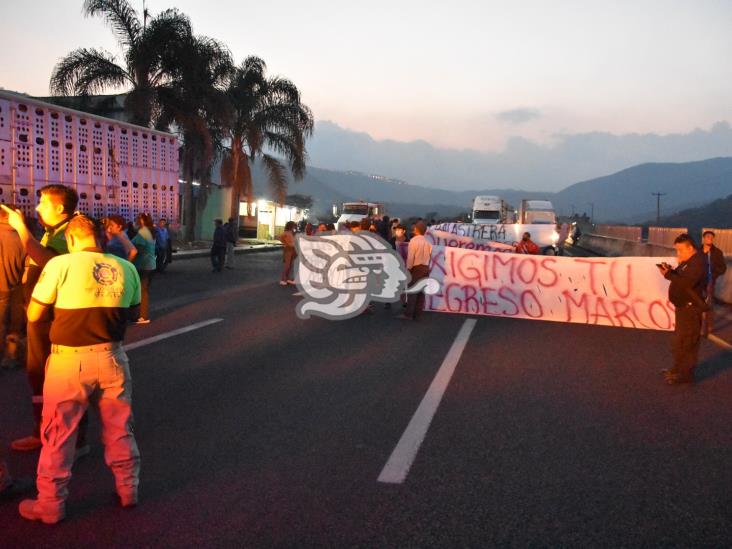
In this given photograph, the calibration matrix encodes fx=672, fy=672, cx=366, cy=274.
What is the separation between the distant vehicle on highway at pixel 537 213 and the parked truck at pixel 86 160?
25756mm

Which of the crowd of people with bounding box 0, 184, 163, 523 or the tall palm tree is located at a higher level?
the tall palm tree

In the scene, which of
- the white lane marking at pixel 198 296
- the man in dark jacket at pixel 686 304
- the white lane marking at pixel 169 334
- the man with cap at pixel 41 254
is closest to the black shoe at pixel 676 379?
the man in dark jacket at pixel 686 304

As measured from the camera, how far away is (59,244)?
5383mm

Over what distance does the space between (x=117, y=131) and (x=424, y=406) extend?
13.1m

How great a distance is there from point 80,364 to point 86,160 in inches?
512

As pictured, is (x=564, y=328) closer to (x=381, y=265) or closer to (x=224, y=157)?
(x=381, y=265)

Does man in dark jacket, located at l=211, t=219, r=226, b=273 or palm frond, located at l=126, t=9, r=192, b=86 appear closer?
man in dark jacket, located at l=211, t=219, r=226, b=273

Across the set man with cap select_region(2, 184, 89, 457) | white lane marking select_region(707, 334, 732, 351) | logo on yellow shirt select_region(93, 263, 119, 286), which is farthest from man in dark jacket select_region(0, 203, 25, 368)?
white lane marking select_region(707, 334, 732, 351)

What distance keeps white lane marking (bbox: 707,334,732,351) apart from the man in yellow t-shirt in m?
9.67

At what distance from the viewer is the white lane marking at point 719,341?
10694 mm

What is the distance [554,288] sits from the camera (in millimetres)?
13336

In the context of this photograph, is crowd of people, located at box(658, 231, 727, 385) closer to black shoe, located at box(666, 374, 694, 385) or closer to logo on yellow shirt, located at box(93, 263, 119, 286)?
black shoe, located at box(666, 374, 694, 385)

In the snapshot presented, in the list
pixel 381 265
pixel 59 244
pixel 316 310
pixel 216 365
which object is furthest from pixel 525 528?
pixel 381 265

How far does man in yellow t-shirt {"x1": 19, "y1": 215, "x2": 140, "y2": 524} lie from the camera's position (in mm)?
3887
